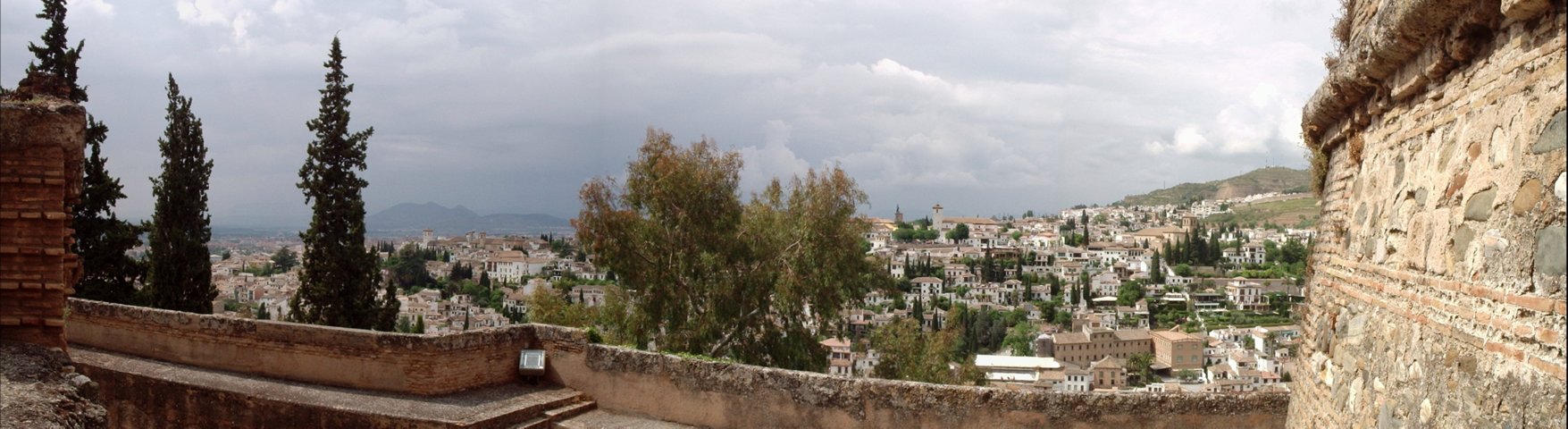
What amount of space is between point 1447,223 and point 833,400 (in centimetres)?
561

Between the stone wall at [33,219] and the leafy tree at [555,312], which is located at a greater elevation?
the stone wall at [33,219]

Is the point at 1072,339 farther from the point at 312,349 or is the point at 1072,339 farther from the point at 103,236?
the point at 312,349

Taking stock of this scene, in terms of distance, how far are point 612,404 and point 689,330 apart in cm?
532

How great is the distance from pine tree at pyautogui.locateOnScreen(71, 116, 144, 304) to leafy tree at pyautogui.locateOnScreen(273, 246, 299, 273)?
60.2m

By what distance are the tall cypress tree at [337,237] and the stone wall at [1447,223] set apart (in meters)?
15.8

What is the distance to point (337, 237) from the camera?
56.0 feet

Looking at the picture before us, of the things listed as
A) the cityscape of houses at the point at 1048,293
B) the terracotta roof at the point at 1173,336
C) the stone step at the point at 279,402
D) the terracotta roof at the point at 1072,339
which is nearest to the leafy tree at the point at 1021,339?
the cityscape of houses at the point at 1048,293

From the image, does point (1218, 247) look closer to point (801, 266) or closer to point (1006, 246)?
point (1006, 246)

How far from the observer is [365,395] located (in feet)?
31.6

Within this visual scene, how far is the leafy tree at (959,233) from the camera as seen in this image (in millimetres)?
164950

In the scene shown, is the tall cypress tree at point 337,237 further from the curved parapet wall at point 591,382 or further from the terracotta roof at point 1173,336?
the terracotta roof at point 1173,336

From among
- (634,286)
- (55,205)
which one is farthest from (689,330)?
(55,205)

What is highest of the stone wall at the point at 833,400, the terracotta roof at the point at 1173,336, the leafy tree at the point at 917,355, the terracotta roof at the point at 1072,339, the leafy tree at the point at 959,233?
the leafy tree at the point at 959,233

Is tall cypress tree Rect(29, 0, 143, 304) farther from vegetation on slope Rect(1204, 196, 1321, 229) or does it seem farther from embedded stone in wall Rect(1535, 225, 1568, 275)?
vegetation on slope Rect(1204, 196, 1321, 229)
